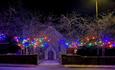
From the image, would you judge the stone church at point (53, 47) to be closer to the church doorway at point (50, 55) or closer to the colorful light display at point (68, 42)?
the church doorway at point (50, 55)

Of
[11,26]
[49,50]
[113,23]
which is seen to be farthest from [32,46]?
[113,23]

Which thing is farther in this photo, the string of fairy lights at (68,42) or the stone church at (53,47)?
the stone church at (53,47)

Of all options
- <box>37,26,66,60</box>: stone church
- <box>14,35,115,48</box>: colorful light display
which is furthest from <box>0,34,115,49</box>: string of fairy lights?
<box>37,26,66,60</box>: stone church

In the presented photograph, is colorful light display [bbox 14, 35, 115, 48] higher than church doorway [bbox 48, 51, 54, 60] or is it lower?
higher

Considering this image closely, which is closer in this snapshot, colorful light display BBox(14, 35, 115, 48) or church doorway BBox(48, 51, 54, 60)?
colorful light display BBox(14, 35, 115, 48)

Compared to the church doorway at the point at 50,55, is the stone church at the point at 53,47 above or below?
above

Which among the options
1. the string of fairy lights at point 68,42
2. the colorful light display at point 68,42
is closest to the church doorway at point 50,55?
the string of fairy lights at point 68,42

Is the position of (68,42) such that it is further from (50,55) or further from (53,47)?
(50,55)

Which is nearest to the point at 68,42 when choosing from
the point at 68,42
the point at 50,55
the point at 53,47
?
the point at 68,42

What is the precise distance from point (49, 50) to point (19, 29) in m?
5.98

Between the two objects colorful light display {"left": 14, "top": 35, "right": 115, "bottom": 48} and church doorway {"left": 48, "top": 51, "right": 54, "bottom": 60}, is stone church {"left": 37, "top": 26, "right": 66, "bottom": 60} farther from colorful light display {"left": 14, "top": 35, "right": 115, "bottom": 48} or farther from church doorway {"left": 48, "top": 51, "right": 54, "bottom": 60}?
colorful light display {"left": 14, "top": 35, "right": 115, "bottom": 48}

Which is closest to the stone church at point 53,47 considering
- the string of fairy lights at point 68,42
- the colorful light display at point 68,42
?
the string of fairy lights at point 68,42

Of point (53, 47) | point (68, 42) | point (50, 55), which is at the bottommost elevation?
point (50, 55)

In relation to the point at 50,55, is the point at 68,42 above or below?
above
